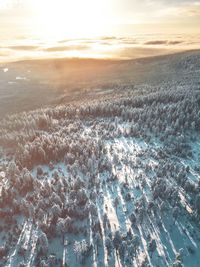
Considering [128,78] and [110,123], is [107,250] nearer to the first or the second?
[110,123]

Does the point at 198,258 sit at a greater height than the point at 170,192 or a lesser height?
lesser

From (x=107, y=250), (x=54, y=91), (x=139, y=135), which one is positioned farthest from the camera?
(x=54, y=91)

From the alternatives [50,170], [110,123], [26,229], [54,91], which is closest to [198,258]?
[26,229]

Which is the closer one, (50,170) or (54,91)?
(50,170)

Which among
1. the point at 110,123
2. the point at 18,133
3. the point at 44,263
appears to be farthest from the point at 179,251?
the point at 18,133

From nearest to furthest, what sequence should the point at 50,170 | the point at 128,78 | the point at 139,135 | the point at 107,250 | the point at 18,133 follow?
the point at 107,250 < the point at 50,170 < the point at 139,135 < the point at 18,133 < the point at 128,78

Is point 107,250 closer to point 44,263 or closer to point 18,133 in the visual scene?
point 44,263
